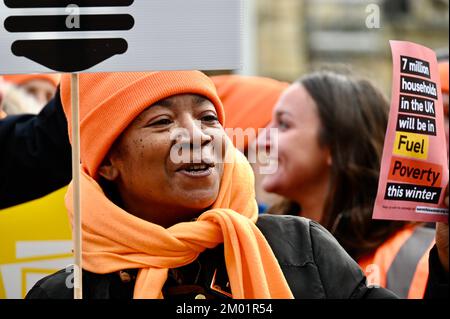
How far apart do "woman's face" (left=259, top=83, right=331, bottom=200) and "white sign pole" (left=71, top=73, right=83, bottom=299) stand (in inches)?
51.9

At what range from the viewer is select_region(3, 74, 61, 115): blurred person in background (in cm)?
434

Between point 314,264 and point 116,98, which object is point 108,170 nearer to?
point 116,98

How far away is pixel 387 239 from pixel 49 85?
175 cm

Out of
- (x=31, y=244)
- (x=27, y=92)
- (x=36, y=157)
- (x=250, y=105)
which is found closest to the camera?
(x=31, y=244)

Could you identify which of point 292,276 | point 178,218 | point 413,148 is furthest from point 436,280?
point 178,218

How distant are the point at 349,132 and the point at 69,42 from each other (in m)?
1.54

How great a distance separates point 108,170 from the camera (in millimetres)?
2613

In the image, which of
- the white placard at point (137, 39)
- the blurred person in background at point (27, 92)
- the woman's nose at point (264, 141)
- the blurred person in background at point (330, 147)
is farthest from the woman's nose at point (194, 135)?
the blurred person in background at point (27, 92)

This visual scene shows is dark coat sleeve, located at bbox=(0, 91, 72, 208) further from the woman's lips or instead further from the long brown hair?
the woman's lips

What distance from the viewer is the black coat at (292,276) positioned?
247 cm

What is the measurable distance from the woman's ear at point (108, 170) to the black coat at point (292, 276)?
0.77 ft

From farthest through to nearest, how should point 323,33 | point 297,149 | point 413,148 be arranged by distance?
point 323,33 → point 297,149 → point 413,148
